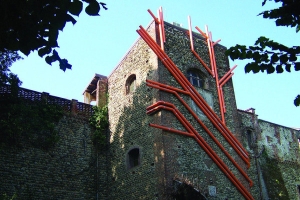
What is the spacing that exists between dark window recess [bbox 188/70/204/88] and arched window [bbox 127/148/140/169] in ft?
11.7

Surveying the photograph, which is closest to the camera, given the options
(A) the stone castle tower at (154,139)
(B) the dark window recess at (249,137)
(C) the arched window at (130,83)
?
(A) the stone castle tower at (154,139)

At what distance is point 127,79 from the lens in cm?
1549

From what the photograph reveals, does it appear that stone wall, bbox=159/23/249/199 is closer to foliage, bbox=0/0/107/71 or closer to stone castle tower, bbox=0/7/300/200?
stone castle tower, bbox=0/7/300/200

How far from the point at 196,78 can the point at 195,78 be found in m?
0.05

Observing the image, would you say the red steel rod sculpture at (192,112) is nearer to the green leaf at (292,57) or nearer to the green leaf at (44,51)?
the green leaf at (44,51)

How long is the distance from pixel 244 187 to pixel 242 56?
31.3 ft

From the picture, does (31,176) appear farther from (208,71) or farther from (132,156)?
(208,71)

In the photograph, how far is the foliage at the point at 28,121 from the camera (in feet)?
44.5

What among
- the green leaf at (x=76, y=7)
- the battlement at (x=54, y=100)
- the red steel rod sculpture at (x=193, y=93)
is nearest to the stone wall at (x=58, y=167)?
the battlement at (x=54, y=100)

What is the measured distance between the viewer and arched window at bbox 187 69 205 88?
1480 cm

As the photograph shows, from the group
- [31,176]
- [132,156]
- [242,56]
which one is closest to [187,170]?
[132,156]

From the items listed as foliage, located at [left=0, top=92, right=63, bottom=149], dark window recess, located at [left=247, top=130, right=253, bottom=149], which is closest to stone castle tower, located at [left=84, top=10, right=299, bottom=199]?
dark window recess, located at [left=247, top=130, right=253, bottom=149]

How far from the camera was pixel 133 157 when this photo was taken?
46.0ft

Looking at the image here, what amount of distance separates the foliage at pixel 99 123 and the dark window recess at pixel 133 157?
83.1 inches
